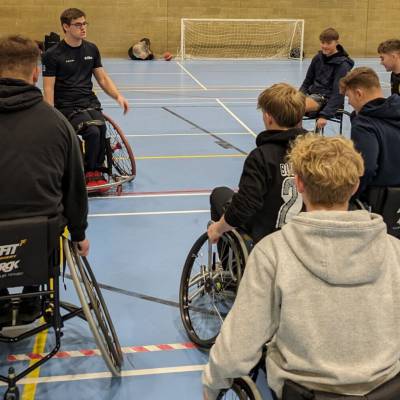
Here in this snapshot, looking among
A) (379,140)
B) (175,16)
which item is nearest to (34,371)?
(379,140)

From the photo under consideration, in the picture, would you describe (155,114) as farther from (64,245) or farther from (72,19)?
(64,245)

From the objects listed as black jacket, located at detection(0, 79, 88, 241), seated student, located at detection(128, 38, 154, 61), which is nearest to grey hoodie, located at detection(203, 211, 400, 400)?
black jacket, located at detection(0, 79, 88, 241)

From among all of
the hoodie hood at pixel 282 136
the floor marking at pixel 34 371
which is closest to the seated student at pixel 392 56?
the hoodie hood at pixel 282 136

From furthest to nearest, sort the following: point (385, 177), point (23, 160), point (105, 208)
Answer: point (105, 208), point (385, 177), point (23, 160)

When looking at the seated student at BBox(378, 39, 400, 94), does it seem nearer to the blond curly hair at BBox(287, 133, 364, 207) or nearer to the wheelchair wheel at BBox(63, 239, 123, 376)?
the wheelchair wheel at BBox(63, 239, 123, 376)

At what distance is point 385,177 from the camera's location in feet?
8.90

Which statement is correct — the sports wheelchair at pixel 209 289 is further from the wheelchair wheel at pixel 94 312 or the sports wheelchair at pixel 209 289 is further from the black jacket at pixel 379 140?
the black jacket at pixel 379 140

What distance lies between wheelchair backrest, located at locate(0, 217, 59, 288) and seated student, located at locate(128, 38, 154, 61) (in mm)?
12975

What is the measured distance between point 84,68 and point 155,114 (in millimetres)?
3319

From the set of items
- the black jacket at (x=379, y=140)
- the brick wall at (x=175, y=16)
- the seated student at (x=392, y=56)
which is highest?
the brick wall at (x=175, y=16)

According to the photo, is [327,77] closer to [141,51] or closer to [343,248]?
[343,248]

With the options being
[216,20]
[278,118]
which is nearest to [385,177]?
[278,118]

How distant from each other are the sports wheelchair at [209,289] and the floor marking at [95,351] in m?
0.07

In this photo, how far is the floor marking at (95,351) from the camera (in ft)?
8.47
